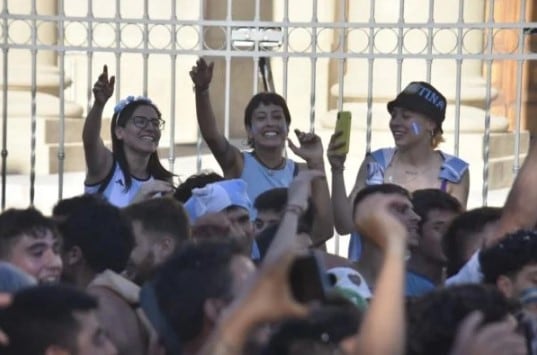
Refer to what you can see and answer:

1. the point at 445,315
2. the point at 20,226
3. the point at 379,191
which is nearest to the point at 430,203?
the point at 379,191

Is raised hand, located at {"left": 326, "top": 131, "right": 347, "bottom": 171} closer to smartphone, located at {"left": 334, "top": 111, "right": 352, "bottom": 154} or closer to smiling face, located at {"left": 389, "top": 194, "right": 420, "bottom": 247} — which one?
smartphone, located at {"left": 334, "top": 111, "right": 352, "bottom": 154}

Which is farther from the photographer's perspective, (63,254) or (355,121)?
(355,121)

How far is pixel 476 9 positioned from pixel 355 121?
1132 millimetres

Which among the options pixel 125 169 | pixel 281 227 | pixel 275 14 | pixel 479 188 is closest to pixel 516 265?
pixel 281 227

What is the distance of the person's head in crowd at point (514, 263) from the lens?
4496 millimetres

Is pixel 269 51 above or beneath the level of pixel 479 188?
above

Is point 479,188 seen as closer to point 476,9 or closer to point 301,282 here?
point 476,9

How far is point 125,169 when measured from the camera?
7203mm

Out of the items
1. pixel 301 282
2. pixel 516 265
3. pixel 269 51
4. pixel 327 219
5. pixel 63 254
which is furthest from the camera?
pixel 269 51

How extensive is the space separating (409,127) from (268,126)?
0.67 m

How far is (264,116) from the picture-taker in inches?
285

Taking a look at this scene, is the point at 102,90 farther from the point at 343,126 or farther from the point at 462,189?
the point at 462,189

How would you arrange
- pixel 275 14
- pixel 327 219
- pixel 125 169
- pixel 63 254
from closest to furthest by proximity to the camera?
pixel 63 254
pixel 327 219
pixel 125 169
pixel 275 14

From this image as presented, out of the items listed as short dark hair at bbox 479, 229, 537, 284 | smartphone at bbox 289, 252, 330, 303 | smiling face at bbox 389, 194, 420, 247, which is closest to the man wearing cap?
smiling face at bbox 389, 194, 420, 247
